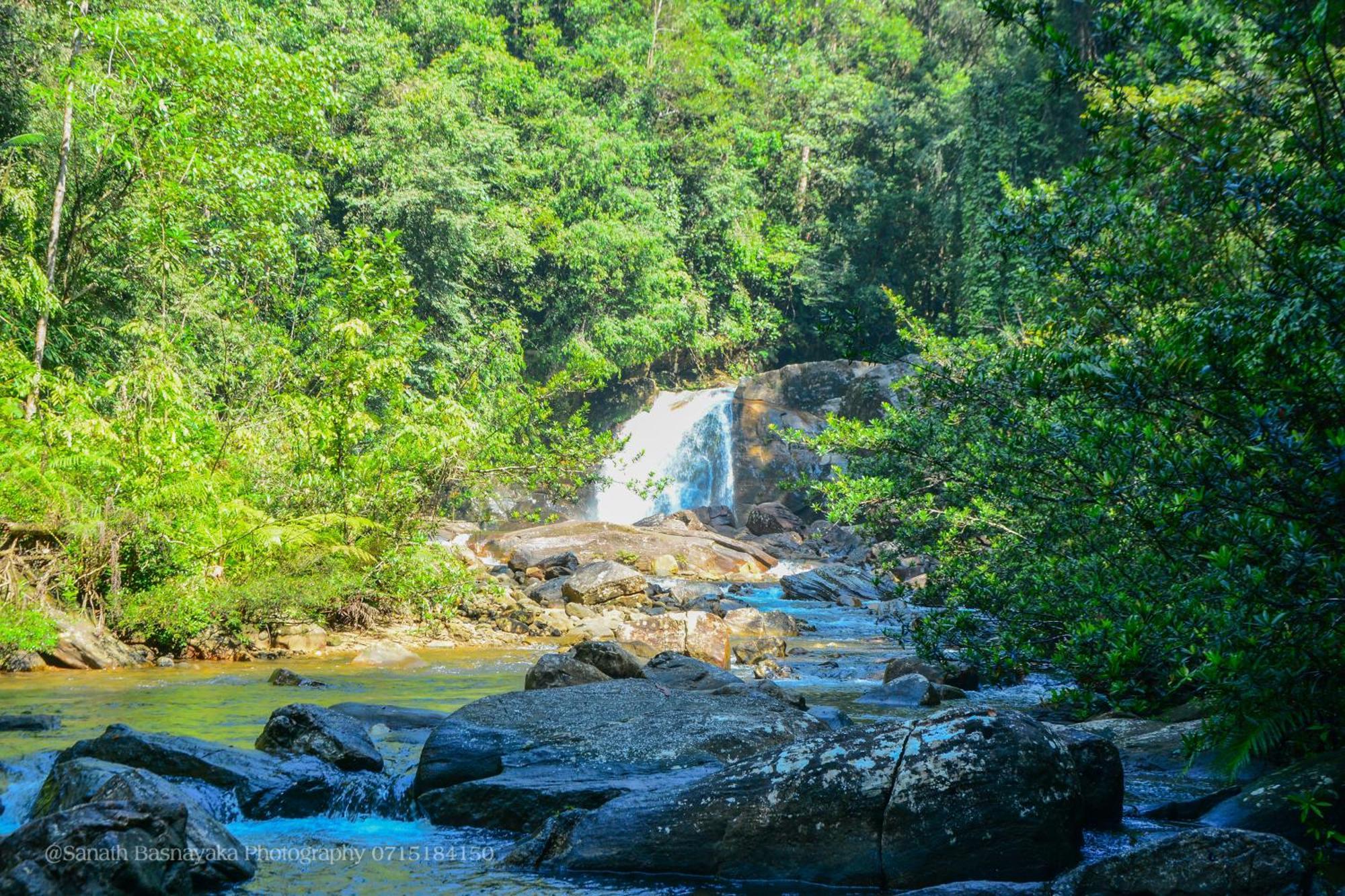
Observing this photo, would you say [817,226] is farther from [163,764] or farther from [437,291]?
[163,764]

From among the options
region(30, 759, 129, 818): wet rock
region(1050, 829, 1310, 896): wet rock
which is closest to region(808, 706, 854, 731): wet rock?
region(1050, 829, 1310, 896): wet rock

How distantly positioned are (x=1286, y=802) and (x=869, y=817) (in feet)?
7.08

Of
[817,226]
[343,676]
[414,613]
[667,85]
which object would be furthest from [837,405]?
[343,676]

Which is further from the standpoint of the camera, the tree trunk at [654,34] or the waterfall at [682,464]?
the tree trunk at [654,34]

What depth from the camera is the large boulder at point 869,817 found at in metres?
4.82

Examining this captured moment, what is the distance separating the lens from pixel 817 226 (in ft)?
143

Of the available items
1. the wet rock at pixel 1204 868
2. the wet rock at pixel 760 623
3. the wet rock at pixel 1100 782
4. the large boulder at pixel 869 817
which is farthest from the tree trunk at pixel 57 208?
the wet rock at pixel 1204 868

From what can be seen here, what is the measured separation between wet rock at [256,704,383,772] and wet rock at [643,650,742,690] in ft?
9.53

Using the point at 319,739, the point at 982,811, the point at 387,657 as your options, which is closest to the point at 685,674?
the point at 319,739

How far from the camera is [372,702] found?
1010cm

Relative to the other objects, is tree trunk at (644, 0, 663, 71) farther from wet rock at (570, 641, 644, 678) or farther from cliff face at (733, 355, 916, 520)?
wet rock at (570, 641, 644, 678)

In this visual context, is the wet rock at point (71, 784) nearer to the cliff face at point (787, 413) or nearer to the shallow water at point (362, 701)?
the shallow water at point (362, 701)

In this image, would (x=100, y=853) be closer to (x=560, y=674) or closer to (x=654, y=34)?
(x=560, y=674)

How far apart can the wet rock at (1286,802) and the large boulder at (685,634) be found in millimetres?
8492
